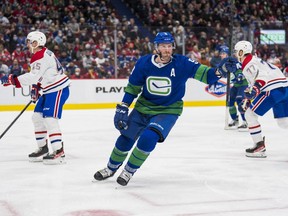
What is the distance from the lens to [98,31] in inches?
471

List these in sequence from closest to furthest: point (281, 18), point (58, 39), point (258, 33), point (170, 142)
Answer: point (170, 142)
point (58, 39)
point (258, 33)
point (281, 18)

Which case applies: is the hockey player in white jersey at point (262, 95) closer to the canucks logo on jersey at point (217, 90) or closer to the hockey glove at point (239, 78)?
the hockey glove at point (239, 78)

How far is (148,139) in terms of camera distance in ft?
13.2

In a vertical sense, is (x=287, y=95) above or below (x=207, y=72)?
below

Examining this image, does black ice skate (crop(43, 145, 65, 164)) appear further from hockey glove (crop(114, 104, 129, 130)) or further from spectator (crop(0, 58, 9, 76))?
spectator (crop(0, 58, 9, 76))

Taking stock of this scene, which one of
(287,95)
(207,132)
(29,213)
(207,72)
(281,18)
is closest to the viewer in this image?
(29,213)

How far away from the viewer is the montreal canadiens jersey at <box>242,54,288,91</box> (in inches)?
225

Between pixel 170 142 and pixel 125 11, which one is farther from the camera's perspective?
pixel 125 11

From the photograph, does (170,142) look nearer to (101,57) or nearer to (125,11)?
(101,57)

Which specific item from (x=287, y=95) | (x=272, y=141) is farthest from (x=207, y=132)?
(x=287, y=95)

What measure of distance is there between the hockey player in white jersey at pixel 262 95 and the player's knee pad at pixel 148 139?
74.9 inches

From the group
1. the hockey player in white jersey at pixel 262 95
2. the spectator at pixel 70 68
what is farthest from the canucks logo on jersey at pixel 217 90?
the hockey player in white jersey at pixel 262 95

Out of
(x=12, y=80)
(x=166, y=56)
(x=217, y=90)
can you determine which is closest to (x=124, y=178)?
(x=166, y=56)

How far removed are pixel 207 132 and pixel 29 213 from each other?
4806mm
